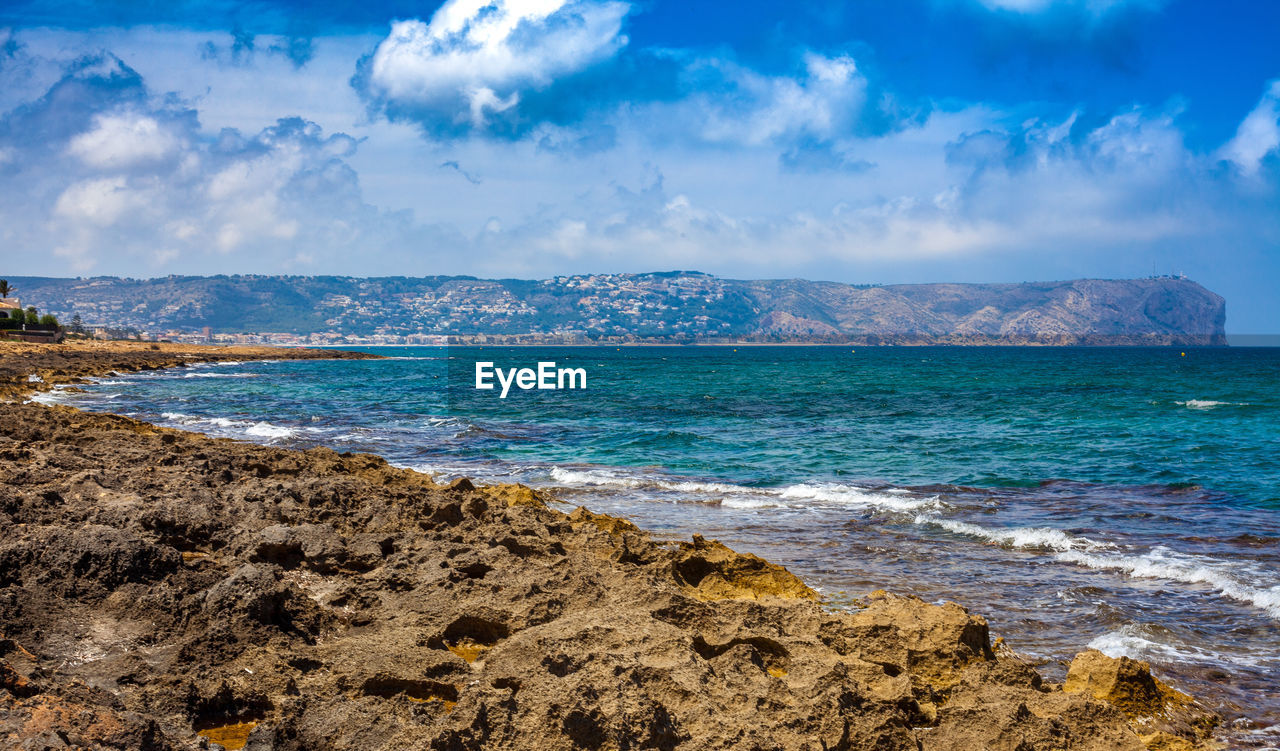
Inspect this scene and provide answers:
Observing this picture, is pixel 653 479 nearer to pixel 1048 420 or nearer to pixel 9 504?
pixel 9 504

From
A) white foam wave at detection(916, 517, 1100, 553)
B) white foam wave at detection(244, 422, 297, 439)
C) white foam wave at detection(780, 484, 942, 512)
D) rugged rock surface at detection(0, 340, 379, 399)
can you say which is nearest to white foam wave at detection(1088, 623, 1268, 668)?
white foam wave at detection(916, 517, 1100, 553)

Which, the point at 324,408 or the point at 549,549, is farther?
the point at 324,408

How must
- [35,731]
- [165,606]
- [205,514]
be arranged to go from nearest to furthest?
1. [35,731]
2. [165,606]
3. [205,514]

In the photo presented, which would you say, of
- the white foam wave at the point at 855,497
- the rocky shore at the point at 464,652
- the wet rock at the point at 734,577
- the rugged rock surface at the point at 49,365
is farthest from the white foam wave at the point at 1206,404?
the rugged rock surface at the point at 49,365

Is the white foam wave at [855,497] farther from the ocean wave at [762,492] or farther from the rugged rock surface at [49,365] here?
the rugged rock surface at [49,365]

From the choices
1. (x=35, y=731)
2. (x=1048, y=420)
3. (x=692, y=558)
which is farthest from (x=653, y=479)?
(x=1048, y=420)

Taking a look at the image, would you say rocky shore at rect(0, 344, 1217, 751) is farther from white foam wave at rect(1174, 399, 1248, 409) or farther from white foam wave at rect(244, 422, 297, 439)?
white foam wave at rect(1174, 399, 1248, 409)

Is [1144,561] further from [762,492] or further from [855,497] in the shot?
[762,492]
